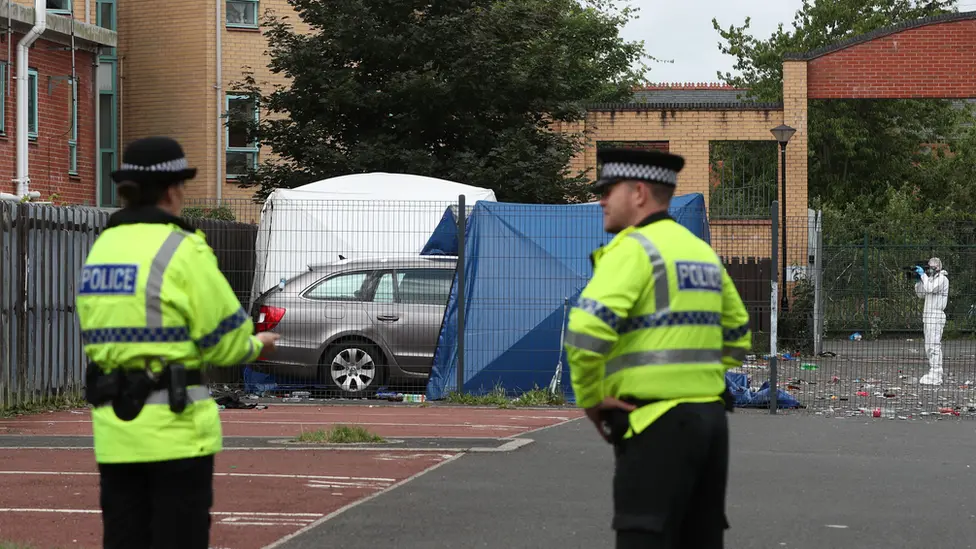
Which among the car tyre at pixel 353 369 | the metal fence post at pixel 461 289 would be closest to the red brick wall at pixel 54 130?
the car tyre at pixel 353 369

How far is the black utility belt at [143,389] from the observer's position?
4723mm

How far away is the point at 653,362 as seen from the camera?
4.79 metres

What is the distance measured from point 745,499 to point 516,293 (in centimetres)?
723

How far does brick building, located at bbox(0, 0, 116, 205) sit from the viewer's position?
2661 cm

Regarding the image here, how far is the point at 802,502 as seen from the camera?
30.7ft

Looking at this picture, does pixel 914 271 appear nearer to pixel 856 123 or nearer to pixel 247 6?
pixel 247 6

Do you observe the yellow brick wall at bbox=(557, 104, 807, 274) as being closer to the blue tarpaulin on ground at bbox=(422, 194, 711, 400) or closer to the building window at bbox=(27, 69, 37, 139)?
the building window at bbox=(27, 69, 37, 139)

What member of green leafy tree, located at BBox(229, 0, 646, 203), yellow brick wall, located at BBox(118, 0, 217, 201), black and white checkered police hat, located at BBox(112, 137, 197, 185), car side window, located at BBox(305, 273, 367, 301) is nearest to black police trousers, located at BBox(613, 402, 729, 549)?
black and white checkered police hat, located at BBox(112, 137, 197, 185)

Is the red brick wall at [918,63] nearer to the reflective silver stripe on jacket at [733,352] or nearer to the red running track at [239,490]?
the red running track at [239,490]

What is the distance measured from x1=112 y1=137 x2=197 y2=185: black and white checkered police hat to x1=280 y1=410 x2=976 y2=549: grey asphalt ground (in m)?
3.20

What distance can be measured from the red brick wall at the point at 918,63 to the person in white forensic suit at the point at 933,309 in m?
10.5

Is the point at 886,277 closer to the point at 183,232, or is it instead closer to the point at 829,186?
the point at 183,232

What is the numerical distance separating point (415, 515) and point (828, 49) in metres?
23.1

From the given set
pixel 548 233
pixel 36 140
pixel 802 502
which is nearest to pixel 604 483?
pixel 802 502
